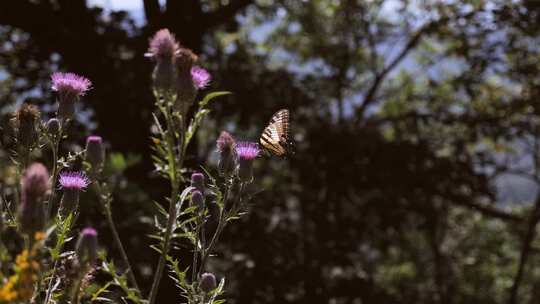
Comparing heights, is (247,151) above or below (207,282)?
above

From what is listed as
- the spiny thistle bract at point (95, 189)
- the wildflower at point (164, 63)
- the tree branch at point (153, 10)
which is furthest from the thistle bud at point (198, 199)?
the tree branch at point (153, 10)

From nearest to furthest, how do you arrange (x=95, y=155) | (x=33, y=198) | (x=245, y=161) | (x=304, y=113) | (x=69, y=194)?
(x=33, y=198)
(x=95, y=155)
(x=69, y=194)
(x=245, y=161)
(x=304, y=113)

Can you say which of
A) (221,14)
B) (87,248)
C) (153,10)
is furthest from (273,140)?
(221,14)

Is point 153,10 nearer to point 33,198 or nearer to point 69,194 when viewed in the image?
point 69,194

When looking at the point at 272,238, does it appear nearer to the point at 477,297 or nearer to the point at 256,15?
the point at 256,15

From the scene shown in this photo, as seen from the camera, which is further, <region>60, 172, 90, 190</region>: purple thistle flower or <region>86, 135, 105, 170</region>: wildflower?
<region>60, 172, 90, 190</region>: purple thistle flower

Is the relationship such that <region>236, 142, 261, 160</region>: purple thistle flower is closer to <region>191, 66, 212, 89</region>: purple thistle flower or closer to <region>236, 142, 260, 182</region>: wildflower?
<region>236, 142, 260, 182</region>: wildflower

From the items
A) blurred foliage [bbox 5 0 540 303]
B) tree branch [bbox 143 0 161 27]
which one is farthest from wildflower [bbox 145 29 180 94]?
tree branch [bbox 143 0 161 27]

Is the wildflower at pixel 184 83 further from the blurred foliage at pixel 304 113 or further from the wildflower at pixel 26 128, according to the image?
the blurred foliage at pixel 304 113
